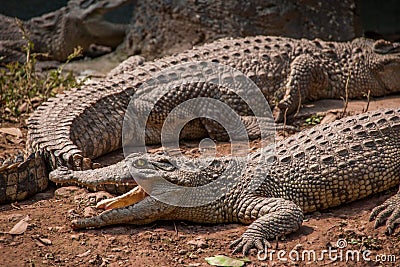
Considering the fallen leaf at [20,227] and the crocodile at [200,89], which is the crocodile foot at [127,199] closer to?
the crocodile at [200,89]

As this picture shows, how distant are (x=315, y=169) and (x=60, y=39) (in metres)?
5.89

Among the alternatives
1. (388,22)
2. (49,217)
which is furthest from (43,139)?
(388,22)

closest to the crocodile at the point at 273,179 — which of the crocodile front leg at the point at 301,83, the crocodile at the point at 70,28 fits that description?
the crocodile front leg at the point at 301,83

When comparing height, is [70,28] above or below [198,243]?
above

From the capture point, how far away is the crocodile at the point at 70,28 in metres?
8.97

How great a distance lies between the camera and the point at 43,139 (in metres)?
4.93

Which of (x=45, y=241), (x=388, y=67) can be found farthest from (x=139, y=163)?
(x=388, y=67)

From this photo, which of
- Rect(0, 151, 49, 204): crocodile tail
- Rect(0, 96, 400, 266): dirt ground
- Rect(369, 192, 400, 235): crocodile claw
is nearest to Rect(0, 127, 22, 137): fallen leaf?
Rect(0, 151, 49, 204): crocodile tail

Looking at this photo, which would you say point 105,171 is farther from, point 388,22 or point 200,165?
point 388,22

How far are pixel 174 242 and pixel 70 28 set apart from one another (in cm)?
588

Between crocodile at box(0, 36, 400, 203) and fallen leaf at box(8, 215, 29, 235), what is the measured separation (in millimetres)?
435

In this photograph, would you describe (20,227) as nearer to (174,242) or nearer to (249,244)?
(174,242)

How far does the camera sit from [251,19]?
25.8 feet

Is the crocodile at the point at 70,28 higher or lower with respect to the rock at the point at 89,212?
higher
